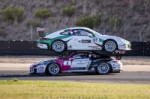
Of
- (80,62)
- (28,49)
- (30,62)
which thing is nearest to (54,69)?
(80,62)

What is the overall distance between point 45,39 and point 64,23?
26.7 m

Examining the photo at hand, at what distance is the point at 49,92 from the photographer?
46.7 feet

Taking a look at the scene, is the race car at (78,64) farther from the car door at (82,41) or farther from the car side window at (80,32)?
the car side window at (80,32)

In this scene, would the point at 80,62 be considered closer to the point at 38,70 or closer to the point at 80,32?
the point at 80,32

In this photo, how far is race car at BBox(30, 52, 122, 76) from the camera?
26.4m

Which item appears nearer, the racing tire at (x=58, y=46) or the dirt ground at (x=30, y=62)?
the racing tire at (x=58, y=46)

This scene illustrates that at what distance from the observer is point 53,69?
26.5 meters

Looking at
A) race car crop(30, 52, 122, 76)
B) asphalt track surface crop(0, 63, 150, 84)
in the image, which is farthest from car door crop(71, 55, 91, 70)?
asphalt track surface crop(0, 63, 150, 84)

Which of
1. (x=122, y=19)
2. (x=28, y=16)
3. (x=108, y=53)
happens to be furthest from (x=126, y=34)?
(x=108, y=53)

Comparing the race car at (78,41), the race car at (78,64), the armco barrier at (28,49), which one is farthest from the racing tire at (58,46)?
the armco barrier at (28,49)

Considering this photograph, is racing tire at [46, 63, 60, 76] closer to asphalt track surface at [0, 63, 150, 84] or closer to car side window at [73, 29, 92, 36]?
asphalt track surface at [0, 63, 150, 84]

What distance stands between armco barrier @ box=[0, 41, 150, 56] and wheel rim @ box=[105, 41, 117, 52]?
44.7 ft

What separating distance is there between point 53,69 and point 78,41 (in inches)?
82.7

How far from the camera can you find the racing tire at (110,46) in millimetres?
25266
